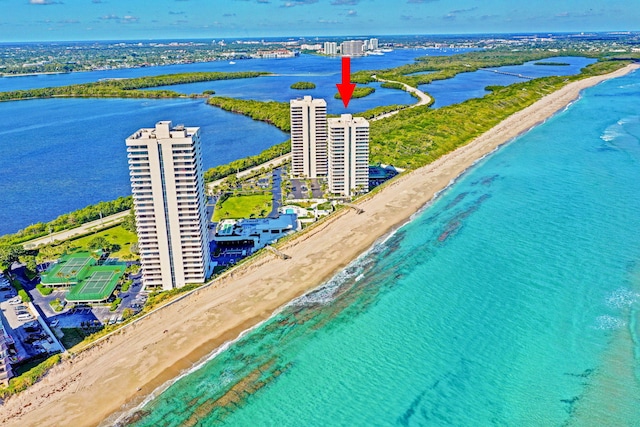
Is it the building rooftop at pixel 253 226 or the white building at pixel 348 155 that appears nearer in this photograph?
the building rooftop at pixel 253 226

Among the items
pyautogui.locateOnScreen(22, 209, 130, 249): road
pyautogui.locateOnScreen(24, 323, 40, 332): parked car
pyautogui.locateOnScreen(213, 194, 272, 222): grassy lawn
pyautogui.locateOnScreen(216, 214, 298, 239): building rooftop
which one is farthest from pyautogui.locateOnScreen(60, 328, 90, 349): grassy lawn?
pyautogui.locateOnScreen(213, 194, 272, 222): grassy lawn

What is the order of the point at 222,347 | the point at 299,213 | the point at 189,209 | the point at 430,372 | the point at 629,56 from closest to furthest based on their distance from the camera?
the point at 430,372 < the point at 222,347 < the point at 189,209 < the point at 299,213 < the point at 629,56

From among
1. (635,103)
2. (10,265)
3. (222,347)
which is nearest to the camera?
(222,347)

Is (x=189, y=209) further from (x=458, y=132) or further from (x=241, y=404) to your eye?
(x=458, y=132)

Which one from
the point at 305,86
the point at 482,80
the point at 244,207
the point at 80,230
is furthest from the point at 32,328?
the point at 482,80

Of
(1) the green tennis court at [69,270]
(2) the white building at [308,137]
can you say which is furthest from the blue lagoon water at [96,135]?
(2) the white building at [308,137]

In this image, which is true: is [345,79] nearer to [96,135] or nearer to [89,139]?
[89,139]

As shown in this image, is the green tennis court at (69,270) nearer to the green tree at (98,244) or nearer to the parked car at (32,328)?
the green tree at (98,244)

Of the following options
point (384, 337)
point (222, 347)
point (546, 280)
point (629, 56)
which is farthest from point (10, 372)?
point (629, 56)

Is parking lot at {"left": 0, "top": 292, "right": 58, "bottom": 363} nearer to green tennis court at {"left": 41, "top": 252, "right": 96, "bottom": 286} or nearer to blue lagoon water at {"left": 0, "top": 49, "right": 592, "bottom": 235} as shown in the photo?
green tennis court at {"left": 41, "top": 252, "right": 96, "bottom": 286}
